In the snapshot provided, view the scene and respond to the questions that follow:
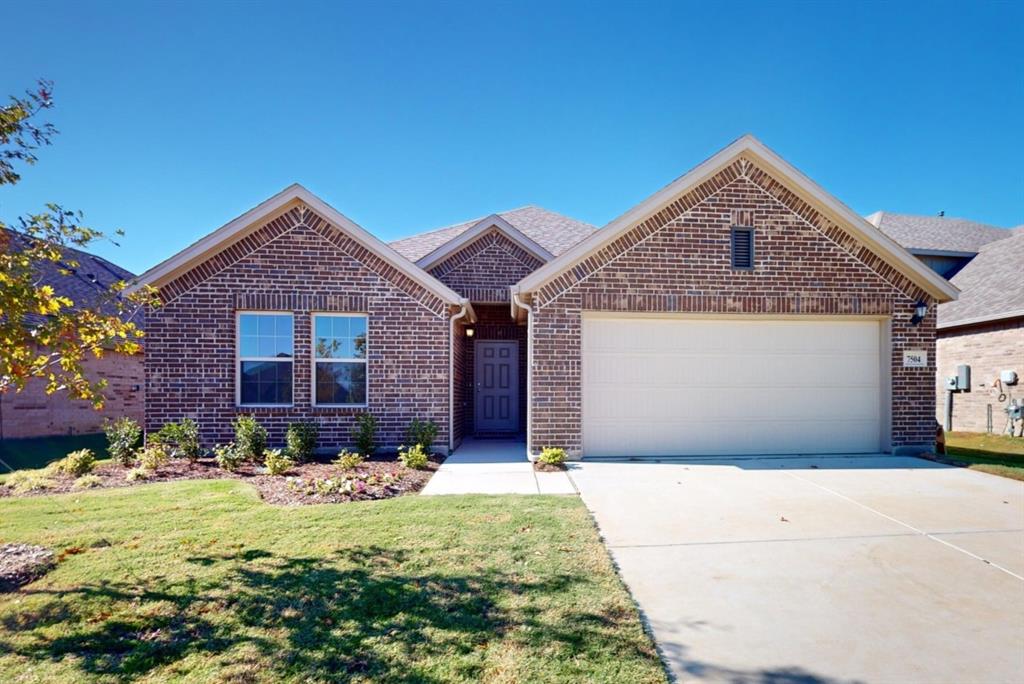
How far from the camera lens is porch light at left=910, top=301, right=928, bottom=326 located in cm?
927

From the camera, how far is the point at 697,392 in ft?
30.3

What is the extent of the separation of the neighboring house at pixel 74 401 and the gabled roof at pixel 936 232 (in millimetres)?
25837

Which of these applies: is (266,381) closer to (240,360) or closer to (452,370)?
(240,360)

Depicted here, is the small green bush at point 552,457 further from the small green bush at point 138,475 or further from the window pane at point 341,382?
the small green bush at point 138,475

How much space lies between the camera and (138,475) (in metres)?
7.67

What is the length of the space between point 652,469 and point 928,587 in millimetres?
4415

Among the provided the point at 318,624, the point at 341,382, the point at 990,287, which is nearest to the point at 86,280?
the point at 341,382

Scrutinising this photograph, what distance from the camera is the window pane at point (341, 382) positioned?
958 cm

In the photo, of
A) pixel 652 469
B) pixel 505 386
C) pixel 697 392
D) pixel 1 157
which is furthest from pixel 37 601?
pixel 505 386

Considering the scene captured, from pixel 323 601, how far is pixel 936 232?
2613 centimetres

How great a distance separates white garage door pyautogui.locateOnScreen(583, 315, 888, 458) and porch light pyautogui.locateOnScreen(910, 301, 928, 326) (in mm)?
524

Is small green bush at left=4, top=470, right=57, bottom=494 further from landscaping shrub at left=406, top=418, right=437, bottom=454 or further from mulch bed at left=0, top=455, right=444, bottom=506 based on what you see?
landscaping shrub at left=406, top=418, right=437, bottom=454

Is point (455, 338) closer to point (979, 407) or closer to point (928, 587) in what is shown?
point (928, 587)

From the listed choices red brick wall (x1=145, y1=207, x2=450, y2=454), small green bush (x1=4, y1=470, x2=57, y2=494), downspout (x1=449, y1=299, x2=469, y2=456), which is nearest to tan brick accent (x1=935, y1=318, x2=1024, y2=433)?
downspout (x1=449, y1=299, x2=469, y2=456)
